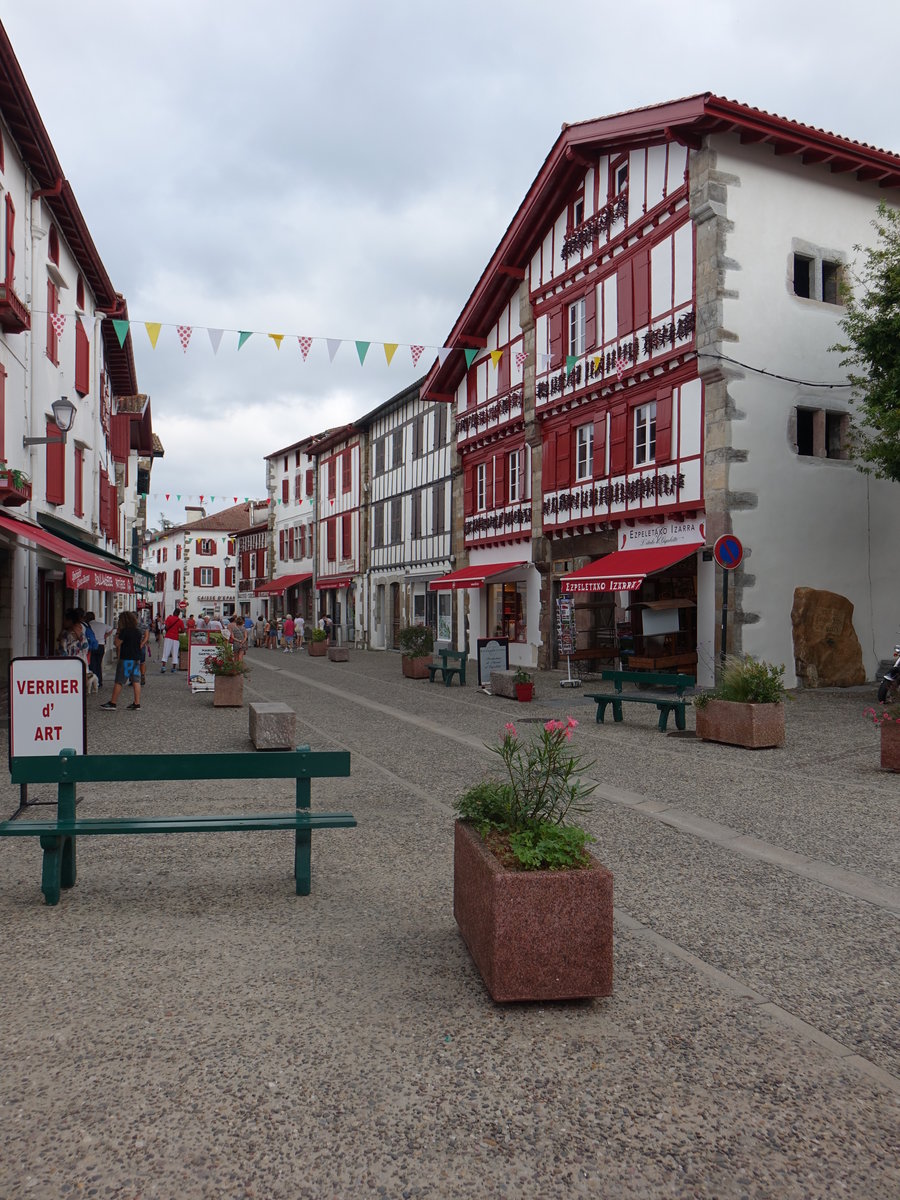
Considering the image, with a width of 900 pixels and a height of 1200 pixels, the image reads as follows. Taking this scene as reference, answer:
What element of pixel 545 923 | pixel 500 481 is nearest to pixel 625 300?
pixel 500 481

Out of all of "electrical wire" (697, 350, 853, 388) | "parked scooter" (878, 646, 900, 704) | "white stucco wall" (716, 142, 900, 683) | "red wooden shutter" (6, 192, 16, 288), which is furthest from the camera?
"white stucco wall" (716, 142, 900, 683)

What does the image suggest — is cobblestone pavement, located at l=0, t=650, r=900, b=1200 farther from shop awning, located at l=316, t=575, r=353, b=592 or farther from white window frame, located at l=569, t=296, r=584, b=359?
shop awning, located at l=316, t=575, r=353, b=592

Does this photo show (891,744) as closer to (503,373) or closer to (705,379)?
(705,379)

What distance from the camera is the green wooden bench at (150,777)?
14.3ft

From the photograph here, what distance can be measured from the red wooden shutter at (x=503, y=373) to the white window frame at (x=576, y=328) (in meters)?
3.11

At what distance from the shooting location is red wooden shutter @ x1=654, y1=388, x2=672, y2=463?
17.1 m

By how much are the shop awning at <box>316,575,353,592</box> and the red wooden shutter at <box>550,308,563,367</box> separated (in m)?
19.3

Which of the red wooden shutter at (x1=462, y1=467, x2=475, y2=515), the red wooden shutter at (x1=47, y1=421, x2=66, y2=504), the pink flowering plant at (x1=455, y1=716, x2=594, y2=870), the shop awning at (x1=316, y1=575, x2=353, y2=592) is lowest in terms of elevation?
the pink flowering plant at (x1=455, y1=716, x2=594, y2=870)

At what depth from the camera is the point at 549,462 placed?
21.7 meters

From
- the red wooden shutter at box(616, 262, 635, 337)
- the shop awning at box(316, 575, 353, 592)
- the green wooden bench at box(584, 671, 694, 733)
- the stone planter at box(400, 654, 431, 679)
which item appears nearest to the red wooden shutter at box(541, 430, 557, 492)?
the red wooden shutter at box(616, 262, 635, 337)

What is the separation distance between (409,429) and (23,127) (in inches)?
791

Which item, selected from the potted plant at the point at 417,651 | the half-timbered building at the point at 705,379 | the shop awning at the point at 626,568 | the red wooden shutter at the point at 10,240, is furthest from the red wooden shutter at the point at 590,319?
the red wooden shutter at the point at 10,240

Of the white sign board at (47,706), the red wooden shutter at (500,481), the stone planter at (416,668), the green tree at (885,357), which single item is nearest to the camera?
the white sign board at (47,706)

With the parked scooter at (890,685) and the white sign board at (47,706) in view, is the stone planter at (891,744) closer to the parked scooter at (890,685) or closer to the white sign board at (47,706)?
the parked scooter at (890,685)
